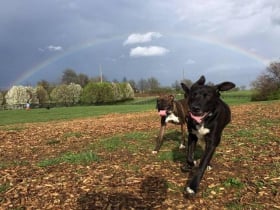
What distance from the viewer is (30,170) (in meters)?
7.58

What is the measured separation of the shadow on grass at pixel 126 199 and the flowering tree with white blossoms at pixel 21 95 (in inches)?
4164

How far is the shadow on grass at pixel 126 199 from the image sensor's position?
538 cm

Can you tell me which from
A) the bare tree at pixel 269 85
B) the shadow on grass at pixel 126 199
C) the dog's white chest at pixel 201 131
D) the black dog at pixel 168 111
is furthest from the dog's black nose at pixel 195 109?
the bare tree at pixel 269 85

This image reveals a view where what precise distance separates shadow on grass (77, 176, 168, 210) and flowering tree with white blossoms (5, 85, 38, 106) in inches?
4164

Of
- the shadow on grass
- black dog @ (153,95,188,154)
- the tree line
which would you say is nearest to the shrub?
the tree line

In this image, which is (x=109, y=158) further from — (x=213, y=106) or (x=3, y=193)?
(x=213, y=106)

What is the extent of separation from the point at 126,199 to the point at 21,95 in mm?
109466

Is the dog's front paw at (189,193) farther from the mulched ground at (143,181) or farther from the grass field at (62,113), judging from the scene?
the grass field at (62,113)

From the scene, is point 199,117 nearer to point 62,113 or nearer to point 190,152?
point 190,152

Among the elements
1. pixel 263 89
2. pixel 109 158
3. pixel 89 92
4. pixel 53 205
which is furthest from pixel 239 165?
pixel 89 92

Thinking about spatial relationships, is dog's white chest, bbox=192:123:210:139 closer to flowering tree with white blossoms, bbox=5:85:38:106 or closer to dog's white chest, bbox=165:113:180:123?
dog's white chest, bbox=165:113:180:123

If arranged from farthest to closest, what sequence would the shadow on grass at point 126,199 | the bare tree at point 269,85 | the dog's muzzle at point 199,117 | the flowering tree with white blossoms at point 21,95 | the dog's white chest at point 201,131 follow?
the flowering tree with white blossoms at point 21,95
the bare tree at point 269,85
the dog's white chest at point 201,131
the dog's muzzle at point 199,117
the shadow on grass at point 126,199

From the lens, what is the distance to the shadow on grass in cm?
538

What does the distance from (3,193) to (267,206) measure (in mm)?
4291
